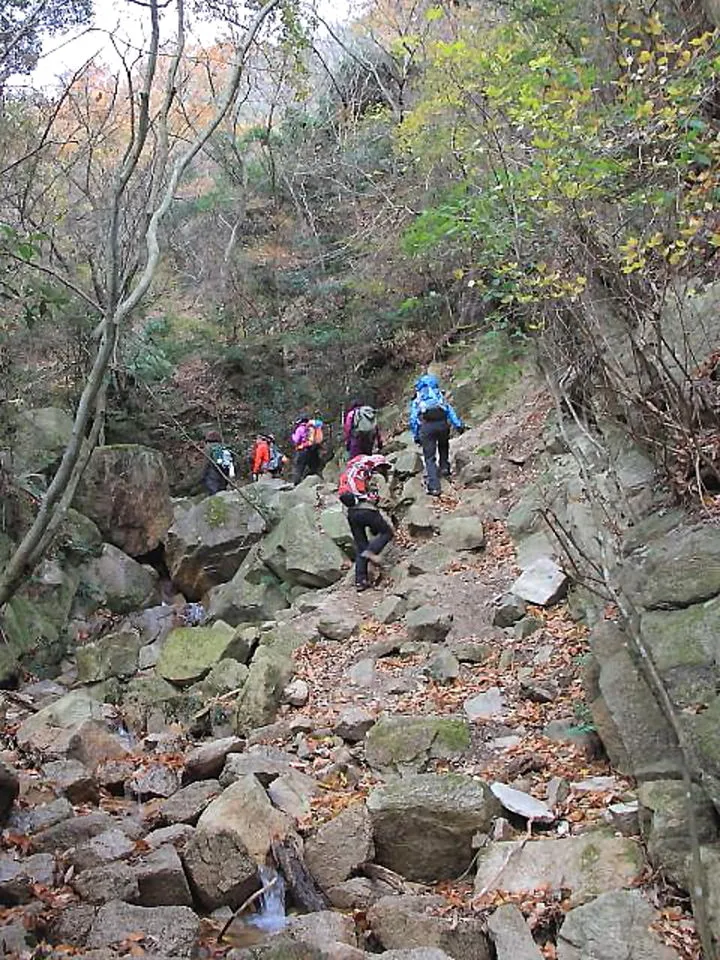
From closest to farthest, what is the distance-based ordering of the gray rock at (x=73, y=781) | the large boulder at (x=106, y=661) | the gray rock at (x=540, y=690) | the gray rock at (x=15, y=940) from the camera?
the gray rock at (x=15, y=940)
the gray rock at (x=73, y=781)
the gray rock at (x=540, y=690)
the large boulder at (x=106, y=661)

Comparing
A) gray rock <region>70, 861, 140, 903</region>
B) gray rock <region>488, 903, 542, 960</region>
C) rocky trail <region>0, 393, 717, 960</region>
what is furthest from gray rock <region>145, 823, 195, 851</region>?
gray rock <region>488, 903, 542, 960</region>

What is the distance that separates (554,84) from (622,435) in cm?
349

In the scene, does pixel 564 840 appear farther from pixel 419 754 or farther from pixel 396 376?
pixel 396 376

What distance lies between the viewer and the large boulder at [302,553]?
475 inches

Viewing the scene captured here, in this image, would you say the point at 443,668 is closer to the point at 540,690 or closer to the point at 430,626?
the point at 430,626

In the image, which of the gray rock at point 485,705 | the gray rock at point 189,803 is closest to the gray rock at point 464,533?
the gray rock at point 485,705

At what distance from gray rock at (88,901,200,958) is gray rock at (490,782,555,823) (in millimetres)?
2105

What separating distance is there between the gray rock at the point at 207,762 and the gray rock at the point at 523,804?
2481 mm

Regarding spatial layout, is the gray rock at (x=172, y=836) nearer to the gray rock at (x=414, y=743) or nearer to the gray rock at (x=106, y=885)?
the gray rock at (x=106, y=885)


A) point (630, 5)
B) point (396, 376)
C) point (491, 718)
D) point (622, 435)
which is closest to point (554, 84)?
point (630, 5)

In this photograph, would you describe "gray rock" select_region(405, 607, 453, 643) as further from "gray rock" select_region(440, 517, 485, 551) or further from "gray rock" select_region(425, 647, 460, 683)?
"gray rock" select_region(440, 517, 485, 551)

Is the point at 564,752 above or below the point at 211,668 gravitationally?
below

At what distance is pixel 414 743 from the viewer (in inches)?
261

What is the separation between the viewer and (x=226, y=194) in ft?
75.7
